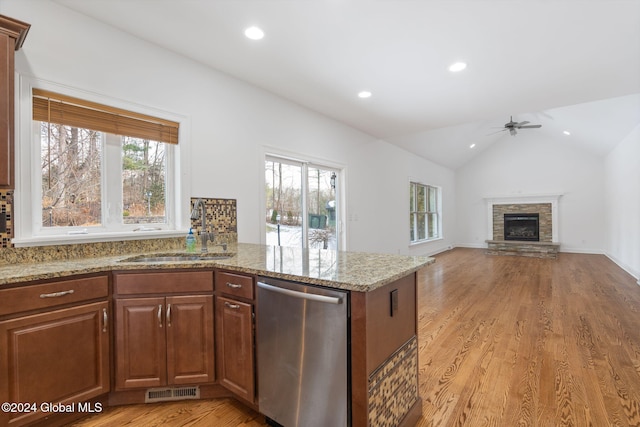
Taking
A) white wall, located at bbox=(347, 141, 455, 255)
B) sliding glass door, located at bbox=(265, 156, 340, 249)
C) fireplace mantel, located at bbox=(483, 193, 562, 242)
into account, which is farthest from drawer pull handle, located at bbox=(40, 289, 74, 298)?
fireplace mantel, located at bbox=(483, 193, 562, 242)

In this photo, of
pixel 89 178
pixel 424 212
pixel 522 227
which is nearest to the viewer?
pixel 89 178

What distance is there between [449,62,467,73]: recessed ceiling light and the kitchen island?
6.82 ft

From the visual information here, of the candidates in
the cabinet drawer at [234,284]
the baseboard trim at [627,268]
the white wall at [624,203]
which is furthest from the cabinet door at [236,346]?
the white wall at [624,203]

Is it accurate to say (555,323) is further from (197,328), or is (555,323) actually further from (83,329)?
(83,329)

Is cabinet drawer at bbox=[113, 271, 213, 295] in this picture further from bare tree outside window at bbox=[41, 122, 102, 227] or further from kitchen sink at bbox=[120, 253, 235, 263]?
bare tree outside window at bbox=[41, 122, 102, 227]

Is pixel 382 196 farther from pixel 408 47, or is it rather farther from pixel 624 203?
pixel 624 203

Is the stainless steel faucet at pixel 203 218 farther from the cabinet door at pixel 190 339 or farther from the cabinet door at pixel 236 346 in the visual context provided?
the cabinet door at pixel 236 346

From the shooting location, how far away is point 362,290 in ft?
4.17

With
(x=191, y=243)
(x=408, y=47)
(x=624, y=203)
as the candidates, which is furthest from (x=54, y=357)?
(x=624, y=203)

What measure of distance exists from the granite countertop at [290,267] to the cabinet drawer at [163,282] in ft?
0.16

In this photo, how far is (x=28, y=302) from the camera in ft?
4.99

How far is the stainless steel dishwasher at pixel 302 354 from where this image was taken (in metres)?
1.38

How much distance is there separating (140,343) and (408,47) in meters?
2.98

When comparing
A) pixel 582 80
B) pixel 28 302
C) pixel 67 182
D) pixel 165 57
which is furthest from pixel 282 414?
pixel 582 80
